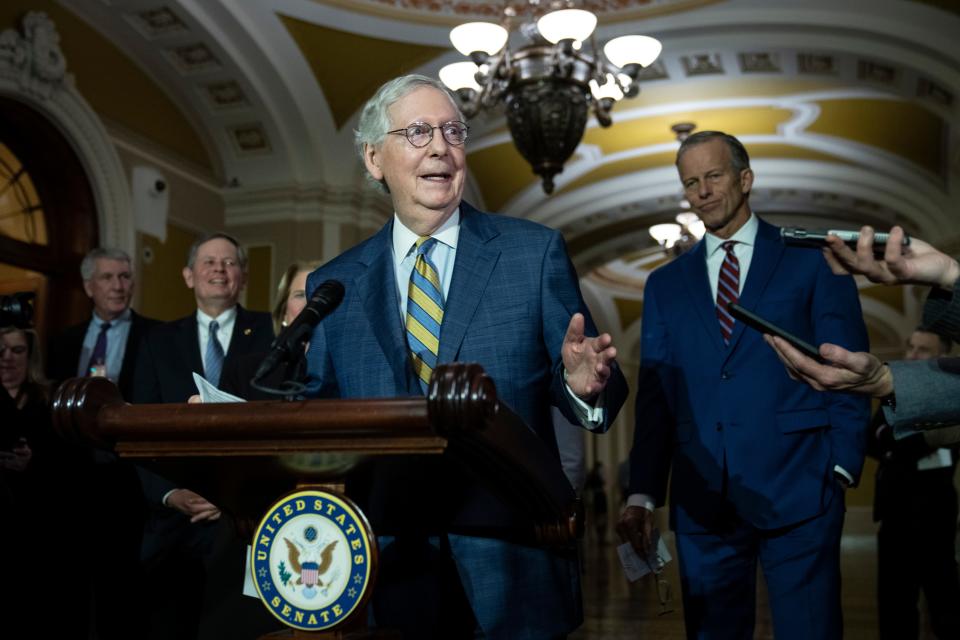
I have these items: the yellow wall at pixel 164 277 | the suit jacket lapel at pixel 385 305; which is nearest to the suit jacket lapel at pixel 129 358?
the suit jacket lapel at pixel 385 305

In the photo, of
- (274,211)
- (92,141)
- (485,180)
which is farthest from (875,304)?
(92,141)

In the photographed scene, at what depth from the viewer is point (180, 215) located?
7887mm

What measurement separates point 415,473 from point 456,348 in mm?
262

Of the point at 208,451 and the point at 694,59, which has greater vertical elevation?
the point at 694,59

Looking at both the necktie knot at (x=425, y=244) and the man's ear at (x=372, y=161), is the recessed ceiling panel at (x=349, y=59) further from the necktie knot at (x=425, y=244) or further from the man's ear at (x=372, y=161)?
the necktie knot at (x=425, y=244)

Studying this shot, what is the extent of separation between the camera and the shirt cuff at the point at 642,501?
2373 mm

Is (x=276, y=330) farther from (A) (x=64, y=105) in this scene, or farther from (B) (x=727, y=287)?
(A) (x=64, y=105)

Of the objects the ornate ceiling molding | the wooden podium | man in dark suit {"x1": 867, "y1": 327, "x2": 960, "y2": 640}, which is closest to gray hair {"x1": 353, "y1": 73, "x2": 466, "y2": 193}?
the wooden podium

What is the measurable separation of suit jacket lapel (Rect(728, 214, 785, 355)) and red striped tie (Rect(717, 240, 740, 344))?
0.03 metres

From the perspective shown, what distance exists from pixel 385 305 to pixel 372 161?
343mm

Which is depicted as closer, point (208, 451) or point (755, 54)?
point (208, 451)

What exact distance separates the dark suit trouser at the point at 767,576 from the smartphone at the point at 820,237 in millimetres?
943

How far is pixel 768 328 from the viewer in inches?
57.1

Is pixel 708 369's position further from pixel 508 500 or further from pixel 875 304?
pixel 875 304
